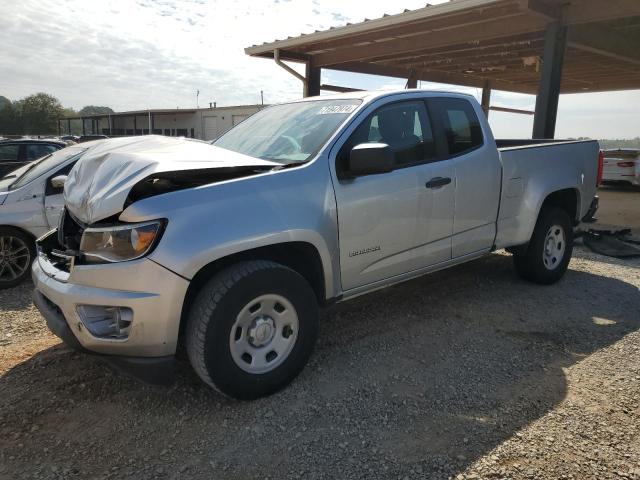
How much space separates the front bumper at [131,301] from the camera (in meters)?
2.60

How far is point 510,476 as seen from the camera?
2414 millimetres

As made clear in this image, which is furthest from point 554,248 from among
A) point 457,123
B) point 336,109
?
point 336,109

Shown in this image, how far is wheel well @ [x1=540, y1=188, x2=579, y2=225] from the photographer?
5301 millimetres

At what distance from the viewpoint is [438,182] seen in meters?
3.89

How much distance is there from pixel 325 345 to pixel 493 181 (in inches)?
82.7

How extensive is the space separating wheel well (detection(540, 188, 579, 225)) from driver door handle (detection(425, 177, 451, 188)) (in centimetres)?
185

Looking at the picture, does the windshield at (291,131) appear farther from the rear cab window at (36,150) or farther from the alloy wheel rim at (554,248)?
the rear cab window at (36,150)

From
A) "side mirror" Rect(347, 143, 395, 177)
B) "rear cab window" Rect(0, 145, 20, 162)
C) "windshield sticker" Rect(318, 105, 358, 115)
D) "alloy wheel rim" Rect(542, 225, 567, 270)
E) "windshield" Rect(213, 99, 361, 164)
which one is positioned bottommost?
"alloy wheel rim" Rect(542, 225, 567, 270)

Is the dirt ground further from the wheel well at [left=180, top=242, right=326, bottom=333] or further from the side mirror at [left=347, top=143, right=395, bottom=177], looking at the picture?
the side mirror at [left=347, top=143, right=395, bottom=177]

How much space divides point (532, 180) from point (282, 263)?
2.89 meters

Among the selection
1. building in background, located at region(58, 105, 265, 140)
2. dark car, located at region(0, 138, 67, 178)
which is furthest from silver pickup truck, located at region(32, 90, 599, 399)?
building in background, located at region(58, 105, 265, 140)

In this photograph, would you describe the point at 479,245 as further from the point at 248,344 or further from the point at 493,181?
the point at 248,344

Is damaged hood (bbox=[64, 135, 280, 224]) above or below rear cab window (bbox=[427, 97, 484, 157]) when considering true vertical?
below

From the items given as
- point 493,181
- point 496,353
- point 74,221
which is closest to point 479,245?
point 493,181
